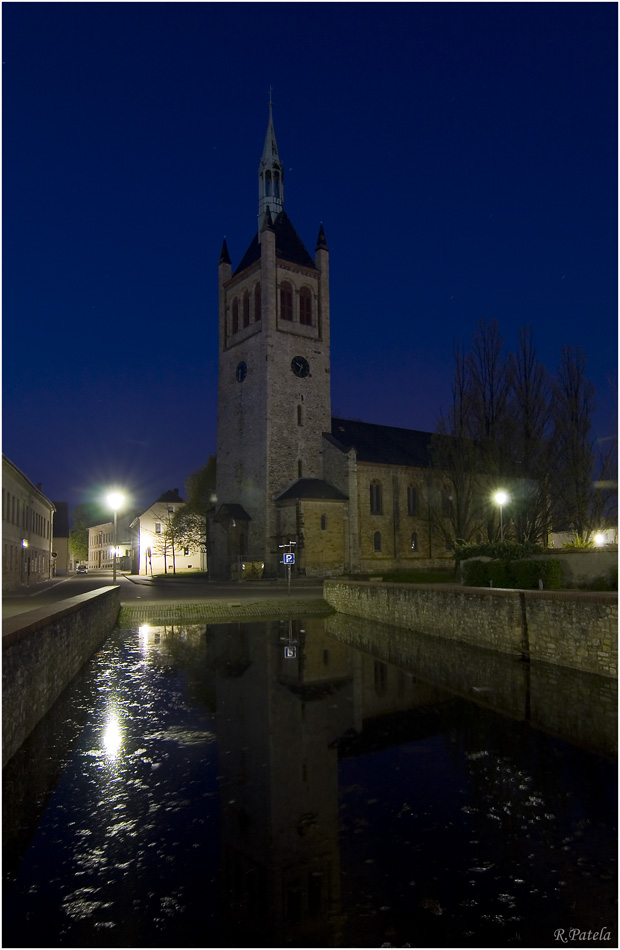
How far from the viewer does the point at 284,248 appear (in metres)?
47.9

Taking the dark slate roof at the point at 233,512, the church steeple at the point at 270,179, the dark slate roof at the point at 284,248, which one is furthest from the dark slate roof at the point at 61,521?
the church steeple at the point at 270,179

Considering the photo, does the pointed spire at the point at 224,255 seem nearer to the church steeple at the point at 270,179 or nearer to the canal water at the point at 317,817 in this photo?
the church steeple at the point at 270,179

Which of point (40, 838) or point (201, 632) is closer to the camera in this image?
point (40, 838)

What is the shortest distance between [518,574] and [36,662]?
46.5ft

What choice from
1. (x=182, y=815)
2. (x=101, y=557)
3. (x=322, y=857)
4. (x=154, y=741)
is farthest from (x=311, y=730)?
(x=101, y=557)

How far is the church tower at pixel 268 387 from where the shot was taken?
43.9m

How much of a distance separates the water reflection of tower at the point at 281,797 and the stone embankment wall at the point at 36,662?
2.93 m

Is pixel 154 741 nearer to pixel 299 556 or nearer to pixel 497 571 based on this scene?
pixel 497 571

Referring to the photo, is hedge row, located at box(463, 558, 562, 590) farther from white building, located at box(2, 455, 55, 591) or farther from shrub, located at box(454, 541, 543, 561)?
white building, located at box(2, 455, 55, 591)

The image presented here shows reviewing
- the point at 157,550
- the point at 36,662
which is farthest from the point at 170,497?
the point at 36,662

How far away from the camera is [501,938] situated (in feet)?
14.9

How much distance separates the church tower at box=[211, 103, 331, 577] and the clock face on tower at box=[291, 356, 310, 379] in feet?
0.25

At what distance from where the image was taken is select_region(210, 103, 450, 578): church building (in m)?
42.6

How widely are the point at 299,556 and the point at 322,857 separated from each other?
115 feet
